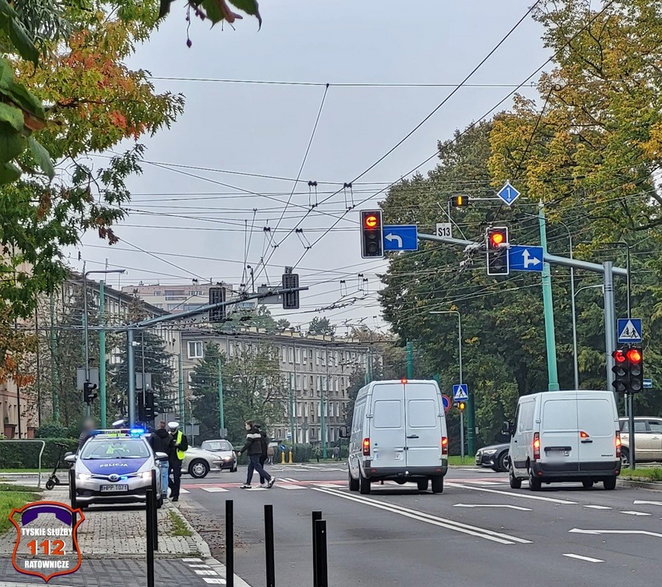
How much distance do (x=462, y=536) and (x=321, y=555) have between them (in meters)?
11.8

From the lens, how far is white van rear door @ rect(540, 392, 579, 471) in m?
28.9

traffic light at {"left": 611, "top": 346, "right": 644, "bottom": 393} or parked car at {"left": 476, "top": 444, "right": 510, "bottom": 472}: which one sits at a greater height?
traffic light at {"left": 611, "top": 346, "right": 644, "bottom": 393}

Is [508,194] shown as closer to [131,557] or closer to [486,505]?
[486,505]

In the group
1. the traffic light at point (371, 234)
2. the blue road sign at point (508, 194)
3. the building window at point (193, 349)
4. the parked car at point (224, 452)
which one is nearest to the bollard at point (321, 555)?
the traffic light at point (371, 234)

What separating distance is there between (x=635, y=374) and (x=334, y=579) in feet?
65.8

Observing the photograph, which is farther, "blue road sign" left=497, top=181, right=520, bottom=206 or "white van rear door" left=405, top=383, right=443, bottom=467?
"blue road sign" left=497, top=181, right=520, bottom=206

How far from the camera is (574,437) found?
28.9 metres

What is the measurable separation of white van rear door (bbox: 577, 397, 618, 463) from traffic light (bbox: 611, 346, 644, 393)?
260 cm

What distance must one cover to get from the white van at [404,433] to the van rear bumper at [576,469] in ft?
7.06

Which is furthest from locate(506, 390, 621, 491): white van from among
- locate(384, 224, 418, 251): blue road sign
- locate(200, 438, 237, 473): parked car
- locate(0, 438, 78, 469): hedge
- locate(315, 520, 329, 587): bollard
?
locate(0, 438, 78, 469): hedge

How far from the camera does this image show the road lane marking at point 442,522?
57.2 feet

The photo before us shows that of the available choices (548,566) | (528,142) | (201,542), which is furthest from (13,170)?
(528,142)

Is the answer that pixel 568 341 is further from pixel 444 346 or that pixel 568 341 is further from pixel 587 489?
pixel 587 489

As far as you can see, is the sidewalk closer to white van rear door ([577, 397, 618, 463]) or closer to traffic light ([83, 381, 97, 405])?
white van rear door ([577, 397, 618, 463])
